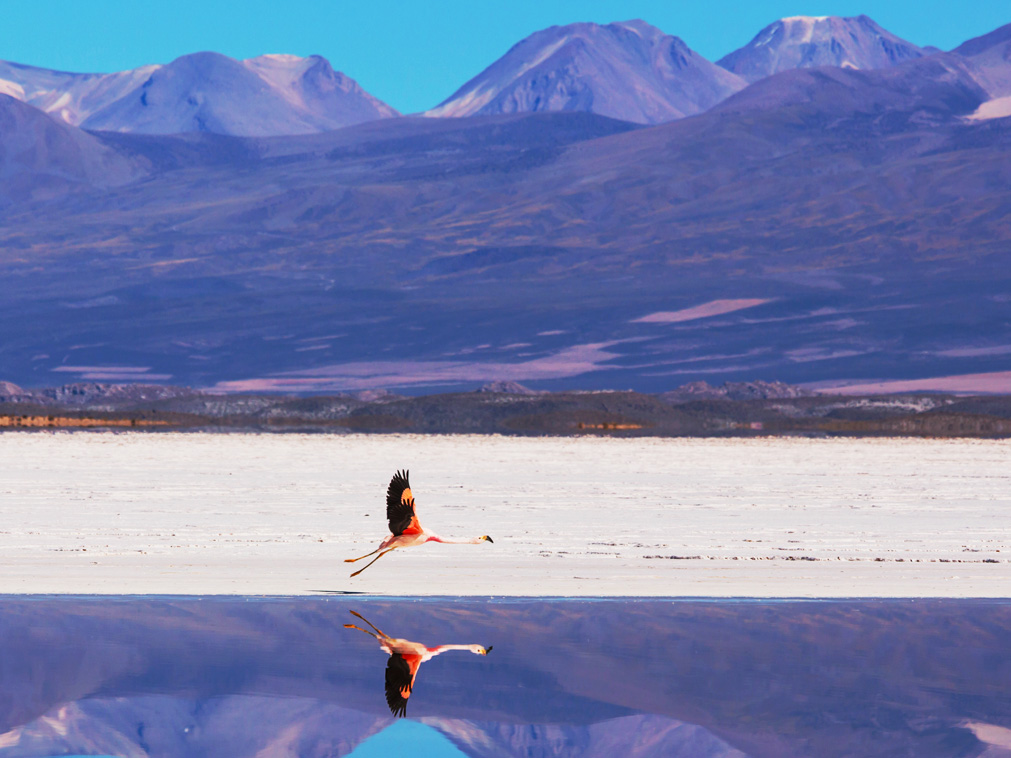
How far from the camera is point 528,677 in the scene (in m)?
8.77

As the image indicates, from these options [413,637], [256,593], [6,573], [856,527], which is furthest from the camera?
[856,527]

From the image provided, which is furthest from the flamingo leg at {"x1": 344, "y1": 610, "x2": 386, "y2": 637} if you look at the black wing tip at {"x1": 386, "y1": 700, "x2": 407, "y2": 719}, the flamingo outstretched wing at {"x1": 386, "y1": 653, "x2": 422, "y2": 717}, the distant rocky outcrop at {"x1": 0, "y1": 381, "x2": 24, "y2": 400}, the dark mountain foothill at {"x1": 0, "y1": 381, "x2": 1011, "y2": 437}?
the distant rocky outcrop at {"x1": 0, "y1": 381, "x2": 24, "y2": 400}

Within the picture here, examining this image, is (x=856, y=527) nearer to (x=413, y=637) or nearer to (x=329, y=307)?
(x=413, y=637)

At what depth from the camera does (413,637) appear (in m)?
9.95

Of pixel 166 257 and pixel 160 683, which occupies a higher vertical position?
pixel 166 257

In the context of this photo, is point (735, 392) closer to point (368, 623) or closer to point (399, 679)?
point (368, 623)

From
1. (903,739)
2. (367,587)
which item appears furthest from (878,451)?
(903,739)

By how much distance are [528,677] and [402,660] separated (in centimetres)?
84

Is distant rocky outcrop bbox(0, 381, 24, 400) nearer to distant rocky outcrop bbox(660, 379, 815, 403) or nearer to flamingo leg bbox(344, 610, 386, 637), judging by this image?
distant rocky outcrop bbox(660, 379, 815, 403)

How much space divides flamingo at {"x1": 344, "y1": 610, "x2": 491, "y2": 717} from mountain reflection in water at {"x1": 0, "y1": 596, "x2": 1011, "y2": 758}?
0.08 meters

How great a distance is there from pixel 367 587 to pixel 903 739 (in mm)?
5814

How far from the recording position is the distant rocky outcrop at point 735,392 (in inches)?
3118

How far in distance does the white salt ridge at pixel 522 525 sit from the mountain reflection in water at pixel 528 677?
45.7 inches

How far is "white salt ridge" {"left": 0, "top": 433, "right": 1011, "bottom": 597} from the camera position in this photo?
1291 cm
